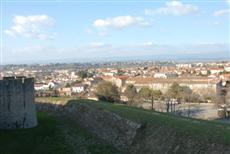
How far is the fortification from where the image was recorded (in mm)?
27584

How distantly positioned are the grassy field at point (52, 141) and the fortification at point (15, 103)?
2.92 ft

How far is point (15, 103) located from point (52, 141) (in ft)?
18.3

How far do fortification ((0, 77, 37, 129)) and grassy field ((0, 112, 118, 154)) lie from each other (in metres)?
0.89

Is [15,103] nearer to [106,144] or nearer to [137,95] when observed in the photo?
[106,144]

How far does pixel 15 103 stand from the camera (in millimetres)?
27859

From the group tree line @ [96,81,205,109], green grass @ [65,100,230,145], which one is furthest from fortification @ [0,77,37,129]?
tree line @ [96,81,205,109]

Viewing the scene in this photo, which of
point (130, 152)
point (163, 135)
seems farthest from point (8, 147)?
point (163, 135)

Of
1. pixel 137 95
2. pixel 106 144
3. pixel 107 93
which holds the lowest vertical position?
pixel 137 95

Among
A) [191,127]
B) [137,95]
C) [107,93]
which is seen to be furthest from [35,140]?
[137,95]

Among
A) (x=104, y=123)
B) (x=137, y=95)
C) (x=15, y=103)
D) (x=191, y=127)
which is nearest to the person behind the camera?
(x=191, y=127)

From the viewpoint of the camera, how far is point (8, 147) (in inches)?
878

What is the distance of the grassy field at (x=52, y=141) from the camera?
2159 cm

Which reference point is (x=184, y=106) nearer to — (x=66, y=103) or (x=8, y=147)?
(x=66, y=103)

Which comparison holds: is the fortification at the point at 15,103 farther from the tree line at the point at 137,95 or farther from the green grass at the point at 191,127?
the tree line at the point at 137,95
